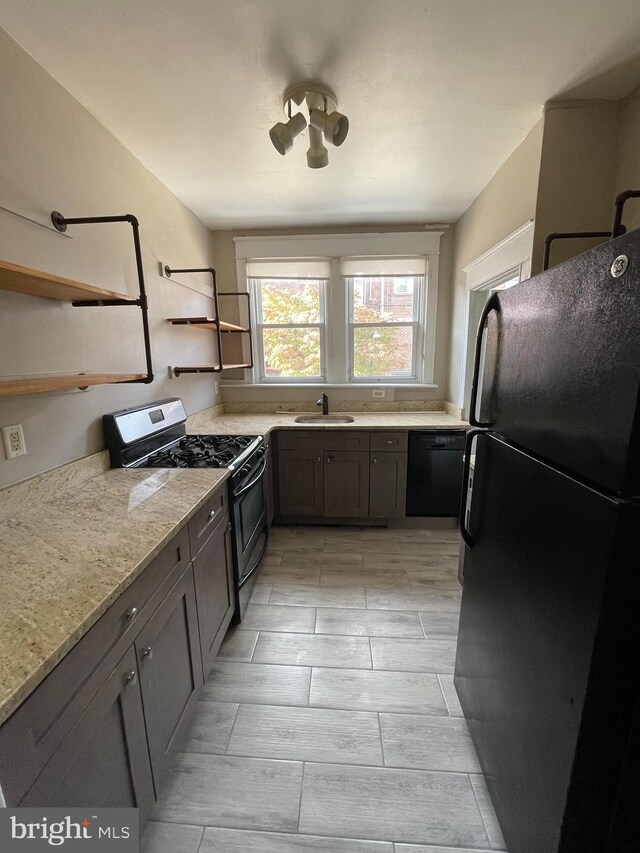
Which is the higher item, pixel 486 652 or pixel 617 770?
pixel 617 770

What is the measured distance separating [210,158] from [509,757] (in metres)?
3.01

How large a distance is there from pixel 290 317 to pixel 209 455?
75.0 inches

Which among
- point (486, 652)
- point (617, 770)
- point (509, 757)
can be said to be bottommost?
point (509, 757)

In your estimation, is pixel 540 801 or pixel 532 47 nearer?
pixel 540 801

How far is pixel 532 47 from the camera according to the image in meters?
1.33

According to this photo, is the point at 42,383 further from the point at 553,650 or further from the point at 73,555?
the point at 553,650

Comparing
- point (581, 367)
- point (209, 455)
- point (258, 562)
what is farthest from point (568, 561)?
point (258, 562)

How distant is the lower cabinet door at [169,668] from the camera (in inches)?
40.7

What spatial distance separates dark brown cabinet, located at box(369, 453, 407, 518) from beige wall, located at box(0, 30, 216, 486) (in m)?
1.77

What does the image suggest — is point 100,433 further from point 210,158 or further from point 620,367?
point 620,367

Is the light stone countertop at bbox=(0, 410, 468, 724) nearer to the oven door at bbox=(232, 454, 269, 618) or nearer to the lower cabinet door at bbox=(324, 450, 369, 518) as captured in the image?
the oven door at bbox=(232, 454, 269, 618)

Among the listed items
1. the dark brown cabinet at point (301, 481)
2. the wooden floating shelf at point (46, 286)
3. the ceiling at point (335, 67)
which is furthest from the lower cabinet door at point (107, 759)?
the ceiling at point (335, 67)

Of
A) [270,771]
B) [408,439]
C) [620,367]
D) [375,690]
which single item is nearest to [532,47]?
[620,367]

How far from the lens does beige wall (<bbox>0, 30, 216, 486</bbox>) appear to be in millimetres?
1284
